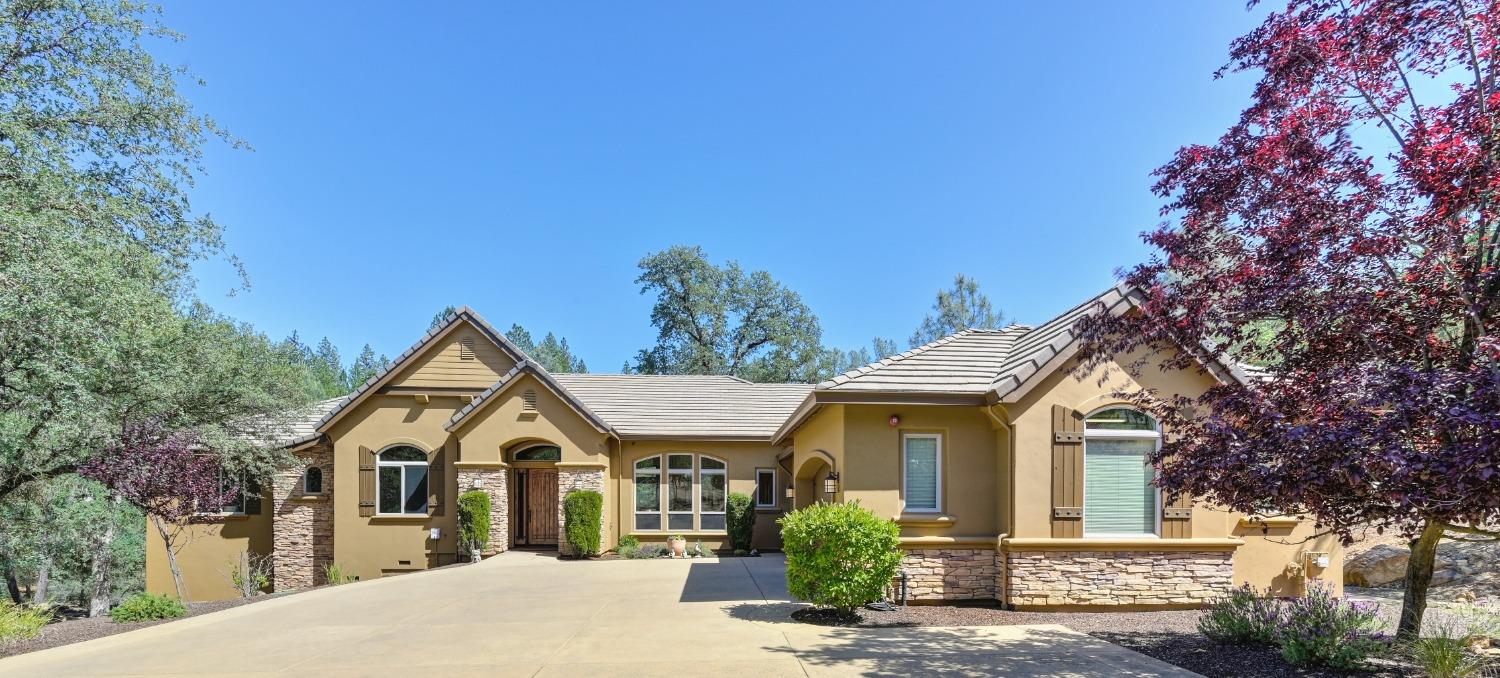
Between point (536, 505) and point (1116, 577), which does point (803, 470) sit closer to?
point (1116, 577)

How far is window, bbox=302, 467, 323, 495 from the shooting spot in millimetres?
18359

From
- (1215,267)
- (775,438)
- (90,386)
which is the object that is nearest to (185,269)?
(90,386)

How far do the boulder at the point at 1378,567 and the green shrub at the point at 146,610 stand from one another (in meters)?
19.6

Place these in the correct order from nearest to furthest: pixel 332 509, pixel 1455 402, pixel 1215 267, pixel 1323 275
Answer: pixel 1455 402 < pixel 1323 275 < pixel 1215 267 < pixel 332 509

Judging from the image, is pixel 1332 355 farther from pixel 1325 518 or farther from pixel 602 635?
pixel 602 635

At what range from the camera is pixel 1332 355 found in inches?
252

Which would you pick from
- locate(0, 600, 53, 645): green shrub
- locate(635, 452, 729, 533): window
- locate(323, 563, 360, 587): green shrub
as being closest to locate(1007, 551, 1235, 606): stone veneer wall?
locate(635, 452, 729, 533): window

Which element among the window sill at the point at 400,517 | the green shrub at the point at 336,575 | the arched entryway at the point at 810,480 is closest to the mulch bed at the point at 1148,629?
the arched entryway at the point at 810,480

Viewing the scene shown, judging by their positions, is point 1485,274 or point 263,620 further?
point 263,620

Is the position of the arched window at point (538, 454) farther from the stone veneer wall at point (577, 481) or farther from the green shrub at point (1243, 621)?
the green shrub at point (1243, 621)

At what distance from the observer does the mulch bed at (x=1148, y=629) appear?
706 centimetres

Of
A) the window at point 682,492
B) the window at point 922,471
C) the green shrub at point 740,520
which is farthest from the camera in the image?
the window at point 682,492

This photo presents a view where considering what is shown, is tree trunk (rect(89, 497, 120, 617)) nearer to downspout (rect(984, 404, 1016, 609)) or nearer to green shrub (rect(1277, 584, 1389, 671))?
downspout (rect(984, 404, 1016, 609))

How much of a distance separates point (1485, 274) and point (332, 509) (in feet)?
66.8
